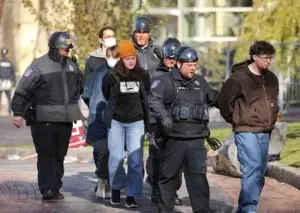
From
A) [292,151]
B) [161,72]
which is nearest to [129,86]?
[161,72]

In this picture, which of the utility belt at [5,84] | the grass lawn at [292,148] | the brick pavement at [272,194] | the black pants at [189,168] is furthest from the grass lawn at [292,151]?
the utility belt at [5,84]

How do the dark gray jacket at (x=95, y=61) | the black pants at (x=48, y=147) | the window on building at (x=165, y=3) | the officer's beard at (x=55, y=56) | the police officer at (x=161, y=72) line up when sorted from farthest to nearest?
the window on building at (x=165, y=3)
the dark gray jacket at (x=95, y=61)
the officer's beard at (x=55, y=56)
the black pants at (x=48, y=147)
the police officer at (x=161, y=72)

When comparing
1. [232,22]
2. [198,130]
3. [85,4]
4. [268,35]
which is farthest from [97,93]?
[232,22]

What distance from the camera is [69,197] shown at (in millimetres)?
13102

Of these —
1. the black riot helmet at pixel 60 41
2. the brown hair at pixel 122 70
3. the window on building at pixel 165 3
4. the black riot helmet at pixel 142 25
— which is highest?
the window on building at pixel 165 3

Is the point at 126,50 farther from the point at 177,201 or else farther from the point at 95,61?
the point at 177,201

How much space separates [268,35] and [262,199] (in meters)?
15.3

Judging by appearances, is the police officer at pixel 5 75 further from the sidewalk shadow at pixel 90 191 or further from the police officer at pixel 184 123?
the police officer at pixel 184 123

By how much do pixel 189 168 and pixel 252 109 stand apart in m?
0.83

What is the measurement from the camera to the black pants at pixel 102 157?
504 inches

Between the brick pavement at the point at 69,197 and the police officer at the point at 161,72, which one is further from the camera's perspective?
the brick pavement at the point at 69,197

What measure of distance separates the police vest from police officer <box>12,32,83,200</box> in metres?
2.21

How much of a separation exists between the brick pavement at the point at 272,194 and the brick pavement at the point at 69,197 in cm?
25

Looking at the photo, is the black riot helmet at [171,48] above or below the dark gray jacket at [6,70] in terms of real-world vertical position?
above
